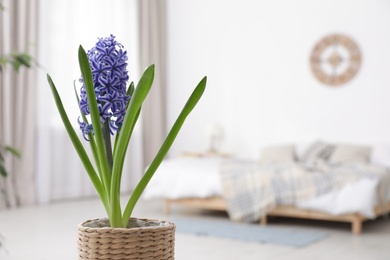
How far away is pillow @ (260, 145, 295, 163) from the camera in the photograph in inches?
260

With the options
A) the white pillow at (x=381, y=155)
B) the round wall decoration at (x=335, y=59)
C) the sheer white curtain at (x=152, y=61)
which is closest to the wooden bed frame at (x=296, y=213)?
the white pillow at (x=381, y=155)

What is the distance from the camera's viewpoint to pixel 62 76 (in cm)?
702

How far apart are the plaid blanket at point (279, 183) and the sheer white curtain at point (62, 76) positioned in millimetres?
2134

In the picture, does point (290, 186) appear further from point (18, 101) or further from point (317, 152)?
point (18, 101)

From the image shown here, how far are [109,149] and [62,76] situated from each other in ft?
20.0

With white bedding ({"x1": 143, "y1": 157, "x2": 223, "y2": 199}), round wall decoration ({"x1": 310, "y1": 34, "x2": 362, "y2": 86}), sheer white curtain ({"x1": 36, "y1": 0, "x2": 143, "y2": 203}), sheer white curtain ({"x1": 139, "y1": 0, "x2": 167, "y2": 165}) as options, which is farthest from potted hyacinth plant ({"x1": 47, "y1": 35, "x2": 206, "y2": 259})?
sheer white curtain ({"x1": 139, "y1": 0, "x2": 167, "y2": 165})

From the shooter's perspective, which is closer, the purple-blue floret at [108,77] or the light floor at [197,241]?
the purple-blue floret at [108,77]

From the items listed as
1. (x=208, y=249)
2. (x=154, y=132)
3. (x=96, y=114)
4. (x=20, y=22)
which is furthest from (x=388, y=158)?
(x=96, y=114)

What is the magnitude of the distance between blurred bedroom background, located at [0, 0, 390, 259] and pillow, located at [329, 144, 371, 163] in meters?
0.42

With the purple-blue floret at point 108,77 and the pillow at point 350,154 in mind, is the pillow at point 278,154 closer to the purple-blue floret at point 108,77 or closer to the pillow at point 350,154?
the pillow at point 350,154


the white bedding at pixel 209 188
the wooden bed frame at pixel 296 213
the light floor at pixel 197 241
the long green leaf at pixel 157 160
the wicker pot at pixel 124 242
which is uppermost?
the long green leaf at pixel 157 160

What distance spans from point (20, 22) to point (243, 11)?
2616mm

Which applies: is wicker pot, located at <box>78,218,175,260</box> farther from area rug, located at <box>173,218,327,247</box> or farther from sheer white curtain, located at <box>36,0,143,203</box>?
sheer white curtain, located at <box>36,0,143,203</box>

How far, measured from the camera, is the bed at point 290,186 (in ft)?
16.6
